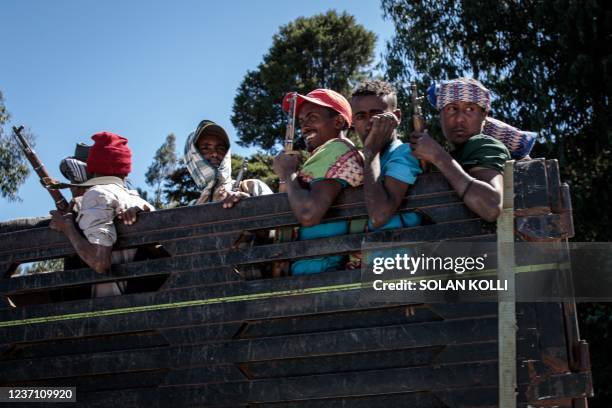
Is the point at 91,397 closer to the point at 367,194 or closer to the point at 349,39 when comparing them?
the point at 367,194

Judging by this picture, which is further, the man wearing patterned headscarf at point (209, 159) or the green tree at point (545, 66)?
the green tree at point (545, 66)

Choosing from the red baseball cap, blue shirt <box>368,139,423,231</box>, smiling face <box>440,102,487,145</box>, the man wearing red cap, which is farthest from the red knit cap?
smiling face <box>440,102,487,145</box>

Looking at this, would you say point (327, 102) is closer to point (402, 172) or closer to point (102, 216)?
point (402, 172)

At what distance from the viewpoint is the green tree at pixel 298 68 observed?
3123 centimetres

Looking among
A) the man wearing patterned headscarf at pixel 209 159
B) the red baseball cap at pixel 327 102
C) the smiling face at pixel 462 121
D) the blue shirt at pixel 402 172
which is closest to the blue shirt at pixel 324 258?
the blue shirt at pixel 402 172

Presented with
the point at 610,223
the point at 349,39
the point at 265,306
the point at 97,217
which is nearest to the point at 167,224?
the point at 97,217

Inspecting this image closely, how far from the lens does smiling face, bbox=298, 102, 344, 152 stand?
4.12 m

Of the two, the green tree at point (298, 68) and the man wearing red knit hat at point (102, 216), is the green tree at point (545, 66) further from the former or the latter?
the green tree at point (298, 68)

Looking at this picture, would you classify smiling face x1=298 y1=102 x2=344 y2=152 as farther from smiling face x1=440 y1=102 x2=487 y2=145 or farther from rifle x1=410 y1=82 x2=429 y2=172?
rifle x1=410 y1=82 x2=429 y2=172

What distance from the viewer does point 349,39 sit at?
3347 cm

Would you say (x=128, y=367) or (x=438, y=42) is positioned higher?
(x=438, y=42)

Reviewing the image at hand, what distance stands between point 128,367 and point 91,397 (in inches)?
10.0

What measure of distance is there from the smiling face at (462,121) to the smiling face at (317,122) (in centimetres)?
67

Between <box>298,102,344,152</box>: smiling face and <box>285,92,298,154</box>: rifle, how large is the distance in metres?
0.14
